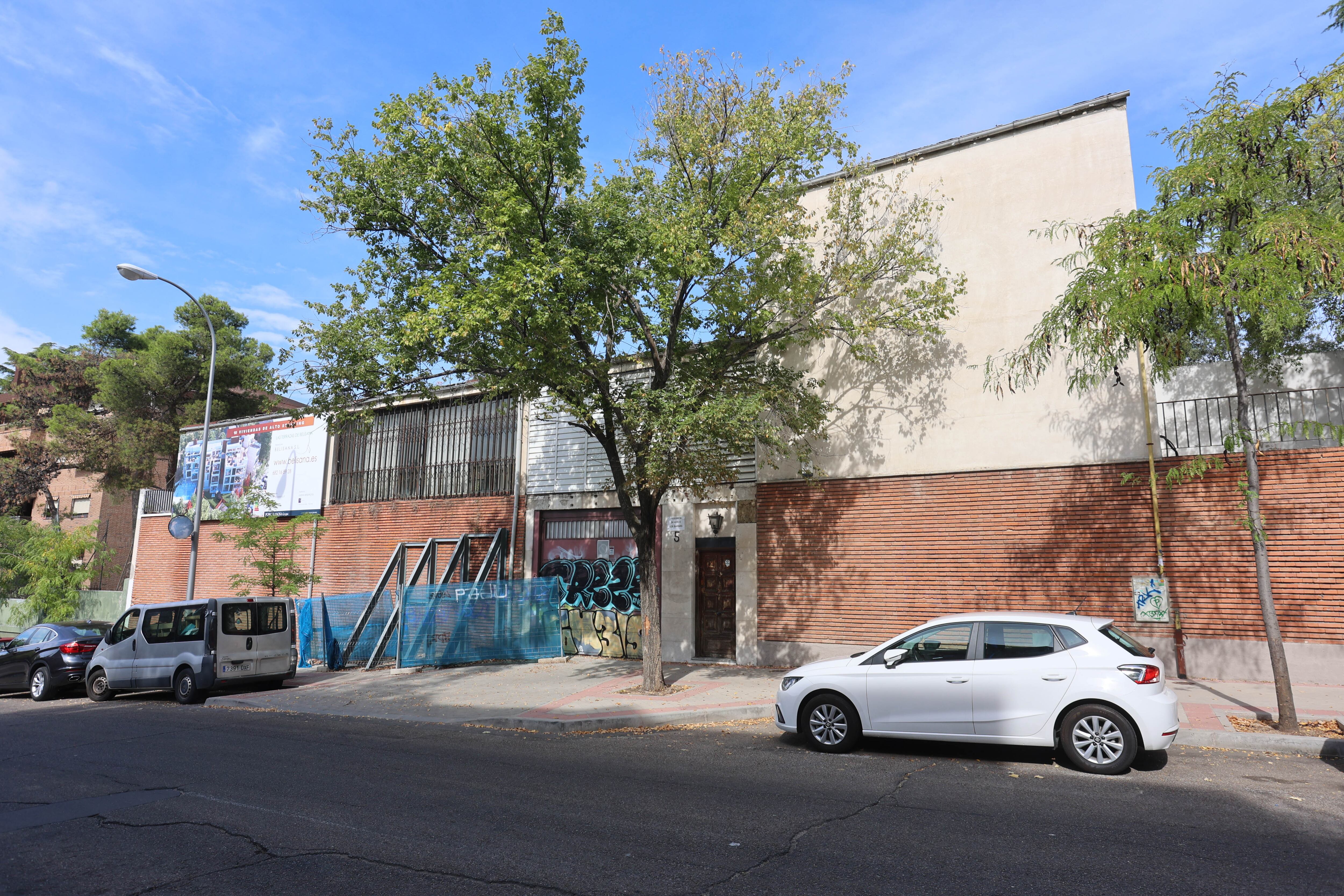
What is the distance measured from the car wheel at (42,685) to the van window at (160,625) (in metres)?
2.84

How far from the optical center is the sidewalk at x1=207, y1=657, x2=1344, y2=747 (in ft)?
31.8

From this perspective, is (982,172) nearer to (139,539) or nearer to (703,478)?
(703,478)

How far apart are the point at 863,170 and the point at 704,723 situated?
10.2 metres

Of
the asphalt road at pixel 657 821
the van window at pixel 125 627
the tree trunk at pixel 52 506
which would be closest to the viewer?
the asphalt road at pixel 657 821

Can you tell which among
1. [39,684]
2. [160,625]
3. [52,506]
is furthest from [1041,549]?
[52,506]

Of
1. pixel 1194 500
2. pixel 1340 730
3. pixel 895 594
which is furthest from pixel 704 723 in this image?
pixel 1194 500

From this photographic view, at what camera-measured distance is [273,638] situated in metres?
14.4

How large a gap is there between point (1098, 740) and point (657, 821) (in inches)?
169

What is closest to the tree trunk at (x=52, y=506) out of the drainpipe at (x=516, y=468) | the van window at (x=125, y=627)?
the van window at (x=125, y=627)

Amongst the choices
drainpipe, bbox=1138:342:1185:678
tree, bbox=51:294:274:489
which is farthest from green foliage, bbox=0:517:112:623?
drainpipe, bbox=1138:342:1185:678

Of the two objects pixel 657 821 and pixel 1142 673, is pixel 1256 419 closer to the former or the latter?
pixel 1142 673

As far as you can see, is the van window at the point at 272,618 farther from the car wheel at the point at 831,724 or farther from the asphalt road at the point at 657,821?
the car wheel at the point at 831,724

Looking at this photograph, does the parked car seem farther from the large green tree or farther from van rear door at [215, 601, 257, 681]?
the large green tree

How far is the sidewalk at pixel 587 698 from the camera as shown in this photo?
381 inches
